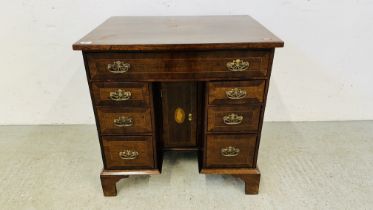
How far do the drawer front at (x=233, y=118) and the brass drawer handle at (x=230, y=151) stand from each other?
93mm

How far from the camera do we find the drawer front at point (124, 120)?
1.11m

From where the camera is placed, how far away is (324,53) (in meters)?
1.69

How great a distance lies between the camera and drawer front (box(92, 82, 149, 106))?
1.05 meters

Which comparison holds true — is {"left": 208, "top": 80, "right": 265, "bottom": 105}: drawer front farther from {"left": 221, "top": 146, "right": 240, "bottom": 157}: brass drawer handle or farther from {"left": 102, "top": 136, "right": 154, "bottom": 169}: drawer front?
{"left": 102, "top": 136, "right": 154, "bottom": 169}: drawer front

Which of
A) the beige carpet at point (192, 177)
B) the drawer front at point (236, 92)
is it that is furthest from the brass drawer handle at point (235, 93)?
the beige carpet at point (192, 177)

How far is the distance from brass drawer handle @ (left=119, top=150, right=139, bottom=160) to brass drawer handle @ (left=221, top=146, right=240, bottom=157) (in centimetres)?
39

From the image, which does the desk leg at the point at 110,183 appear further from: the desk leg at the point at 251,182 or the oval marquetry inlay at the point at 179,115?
the desk leg at the point at 251,182

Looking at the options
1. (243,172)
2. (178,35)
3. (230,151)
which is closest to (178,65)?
(178,35)

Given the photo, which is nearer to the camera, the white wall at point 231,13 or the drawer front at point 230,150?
the drawer front at point 230,150

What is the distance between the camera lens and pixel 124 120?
113 centimetres

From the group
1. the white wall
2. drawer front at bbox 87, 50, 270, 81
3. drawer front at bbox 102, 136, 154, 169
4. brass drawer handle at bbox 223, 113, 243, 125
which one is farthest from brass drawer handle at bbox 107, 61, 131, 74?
the white wall

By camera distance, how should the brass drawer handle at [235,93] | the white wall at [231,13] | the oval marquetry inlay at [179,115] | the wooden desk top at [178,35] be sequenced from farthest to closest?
1. the white wall at [231,13]
2. the oval marquetry inlay at [179,115]
3. the brass drawer handle at [235,93]
4. the wooden desk top at [178,35]

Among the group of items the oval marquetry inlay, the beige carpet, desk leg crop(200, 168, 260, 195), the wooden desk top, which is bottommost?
the beige carpet

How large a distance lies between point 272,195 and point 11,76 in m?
1.71
